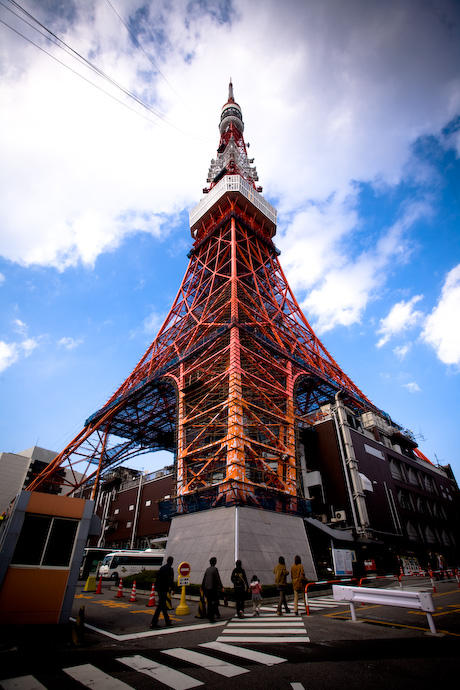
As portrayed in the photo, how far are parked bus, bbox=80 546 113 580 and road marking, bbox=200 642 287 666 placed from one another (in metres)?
28.8

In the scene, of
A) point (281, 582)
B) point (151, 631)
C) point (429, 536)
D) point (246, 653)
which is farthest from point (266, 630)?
point (429, 536)

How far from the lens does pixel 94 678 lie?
14.3 ft

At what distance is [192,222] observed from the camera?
4200 centimetres

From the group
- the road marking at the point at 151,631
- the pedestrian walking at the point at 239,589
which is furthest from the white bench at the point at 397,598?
the road marking at the point at 151,631

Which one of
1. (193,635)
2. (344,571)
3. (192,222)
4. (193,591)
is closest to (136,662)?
(193,635)

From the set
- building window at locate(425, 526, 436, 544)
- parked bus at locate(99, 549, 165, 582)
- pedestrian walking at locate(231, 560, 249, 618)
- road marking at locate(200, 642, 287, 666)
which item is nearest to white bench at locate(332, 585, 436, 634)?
road marking at locate(200, 642, 287, 666)

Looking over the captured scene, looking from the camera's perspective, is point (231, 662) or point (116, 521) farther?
point (116, 521)

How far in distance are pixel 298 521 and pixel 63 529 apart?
14.2 m

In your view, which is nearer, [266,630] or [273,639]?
[273,639]

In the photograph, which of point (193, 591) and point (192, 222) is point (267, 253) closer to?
point (192, 222)

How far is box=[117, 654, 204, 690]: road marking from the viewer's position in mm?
4121

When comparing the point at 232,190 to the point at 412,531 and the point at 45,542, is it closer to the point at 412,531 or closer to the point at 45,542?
the point at 45,542

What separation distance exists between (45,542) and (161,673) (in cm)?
488

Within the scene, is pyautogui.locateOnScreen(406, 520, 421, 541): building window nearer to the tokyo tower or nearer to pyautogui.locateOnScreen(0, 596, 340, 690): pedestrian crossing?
the tokyo tower
